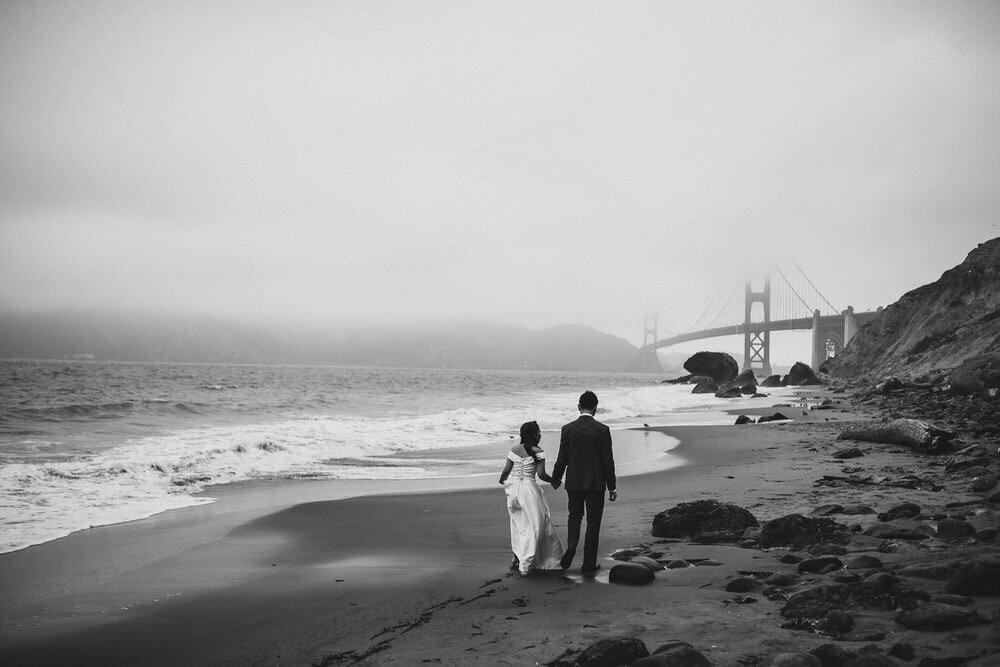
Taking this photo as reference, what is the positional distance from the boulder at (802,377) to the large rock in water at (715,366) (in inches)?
217

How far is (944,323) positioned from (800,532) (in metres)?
35.4

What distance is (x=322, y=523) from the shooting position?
8.10 meters

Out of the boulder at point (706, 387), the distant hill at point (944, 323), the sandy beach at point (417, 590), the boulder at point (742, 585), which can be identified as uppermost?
the distant hill at point (944, 323)

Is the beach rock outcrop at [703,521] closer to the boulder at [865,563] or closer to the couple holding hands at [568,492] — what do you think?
the couple holding hands at [568,492]

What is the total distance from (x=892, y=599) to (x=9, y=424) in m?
22.4

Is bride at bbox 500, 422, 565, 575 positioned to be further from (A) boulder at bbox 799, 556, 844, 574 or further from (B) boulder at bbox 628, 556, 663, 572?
(A) boulder at bbox 799, 556, 844, 574

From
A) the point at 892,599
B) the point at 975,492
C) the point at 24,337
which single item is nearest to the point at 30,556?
the point at 892,599

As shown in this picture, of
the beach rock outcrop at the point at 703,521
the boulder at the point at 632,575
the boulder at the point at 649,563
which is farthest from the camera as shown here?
the beach rock outcrop at the point at 703,521

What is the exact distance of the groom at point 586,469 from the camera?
5879 mm

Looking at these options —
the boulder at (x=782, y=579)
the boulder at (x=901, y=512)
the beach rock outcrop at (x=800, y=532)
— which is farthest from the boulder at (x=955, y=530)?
the boulder at (x=782, y=579)

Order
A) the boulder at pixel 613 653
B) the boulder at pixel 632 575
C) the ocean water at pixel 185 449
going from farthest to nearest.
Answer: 1. the ocean water at pixel 185 449
2. the boulder at pixel 632 575
3. the boulder at pixel 613 653

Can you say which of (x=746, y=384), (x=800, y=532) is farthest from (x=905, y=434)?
(x=746, y=384)

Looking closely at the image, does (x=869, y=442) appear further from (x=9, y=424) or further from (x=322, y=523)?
(x=9, y=424)

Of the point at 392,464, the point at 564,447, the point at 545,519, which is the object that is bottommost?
the point at 392,464
